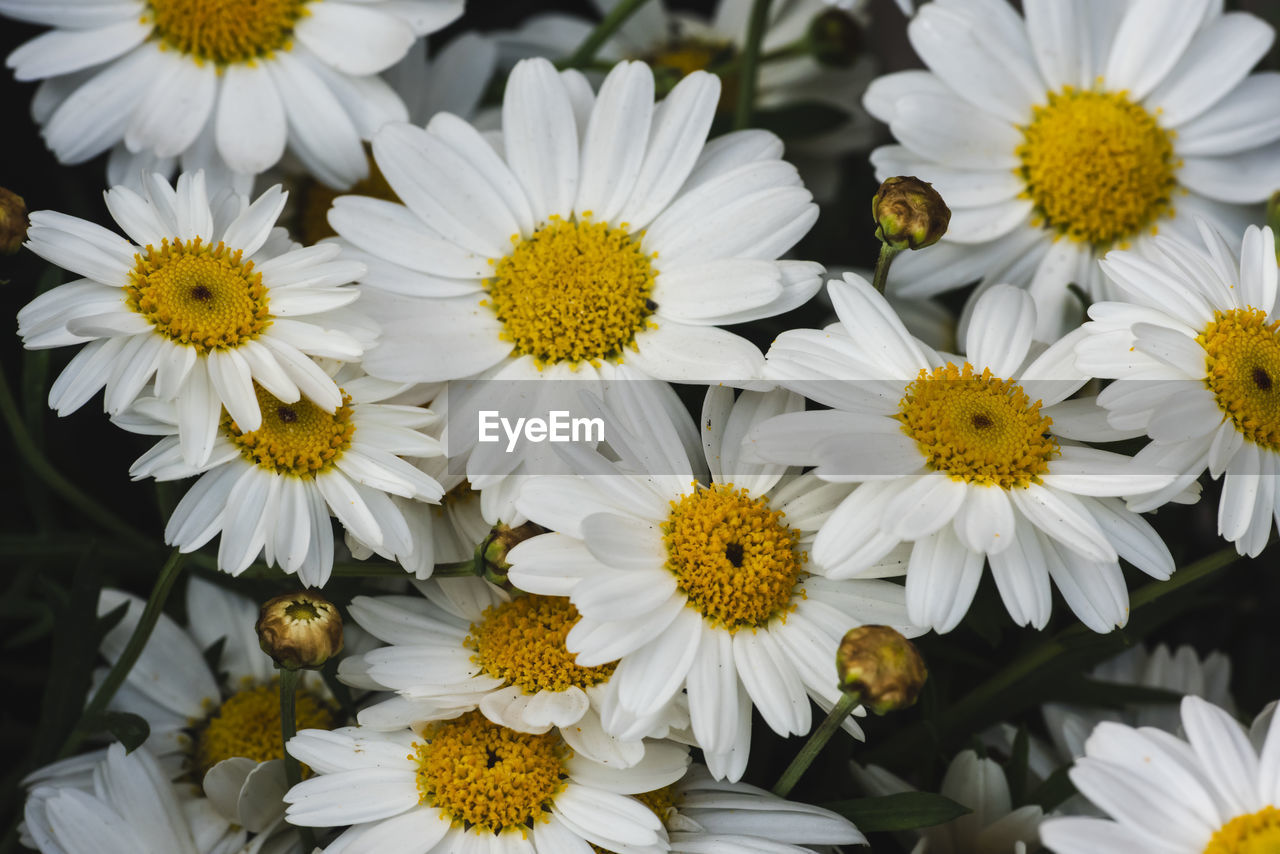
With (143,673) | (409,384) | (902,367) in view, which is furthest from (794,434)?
(143,673)

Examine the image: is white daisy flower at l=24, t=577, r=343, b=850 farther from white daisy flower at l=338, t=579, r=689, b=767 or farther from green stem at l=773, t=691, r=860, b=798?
green stem at l=773, t=691, r=860, b=798

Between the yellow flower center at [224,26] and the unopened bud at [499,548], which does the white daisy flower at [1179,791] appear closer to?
the unopened bud at [499,548]

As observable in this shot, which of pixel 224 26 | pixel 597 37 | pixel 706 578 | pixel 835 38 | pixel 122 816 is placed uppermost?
pixel 835 38

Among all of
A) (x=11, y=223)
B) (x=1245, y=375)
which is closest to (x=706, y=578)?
(x=1245, y=375)

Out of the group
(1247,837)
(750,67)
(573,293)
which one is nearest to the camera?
(1247,837)

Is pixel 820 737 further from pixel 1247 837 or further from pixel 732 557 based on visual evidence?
pixel 1247 837
